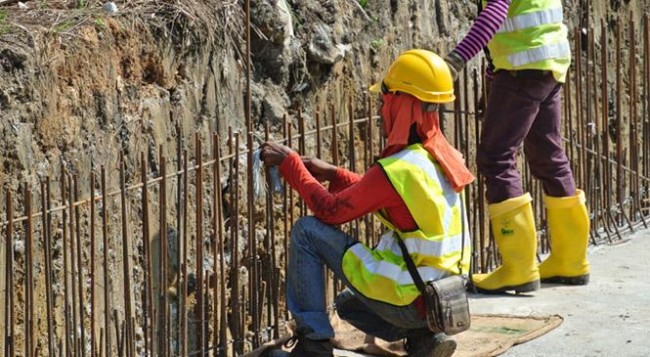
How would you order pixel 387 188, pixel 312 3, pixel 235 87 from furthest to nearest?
pixel 312 3 < pixel 235 87 < pixel 387 188

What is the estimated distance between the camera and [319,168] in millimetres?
6191

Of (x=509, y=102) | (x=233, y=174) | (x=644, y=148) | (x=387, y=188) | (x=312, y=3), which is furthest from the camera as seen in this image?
(x=644, y=148)

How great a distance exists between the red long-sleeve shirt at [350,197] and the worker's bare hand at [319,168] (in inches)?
6.7

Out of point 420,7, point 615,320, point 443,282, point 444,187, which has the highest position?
point 420,7

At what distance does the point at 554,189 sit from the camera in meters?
7.27

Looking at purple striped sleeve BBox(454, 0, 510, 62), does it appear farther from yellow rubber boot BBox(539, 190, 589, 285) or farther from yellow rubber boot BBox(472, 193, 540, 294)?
yellow rubber boot BBox(539, 190, 589, 285)

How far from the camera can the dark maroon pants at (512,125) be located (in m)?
6.95

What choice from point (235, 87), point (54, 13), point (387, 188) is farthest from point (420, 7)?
point (387, 188)

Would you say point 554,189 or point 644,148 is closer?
point 554,189

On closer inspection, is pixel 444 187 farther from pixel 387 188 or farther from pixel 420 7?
pixel 420 7

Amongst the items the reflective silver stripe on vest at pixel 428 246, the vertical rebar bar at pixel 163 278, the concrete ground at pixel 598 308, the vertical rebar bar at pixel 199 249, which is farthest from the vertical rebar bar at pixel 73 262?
the concrete ground at pixel 598 308

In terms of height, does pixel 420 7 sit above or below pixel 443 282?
above

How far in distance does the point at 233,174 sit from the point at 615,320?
76.1 inches

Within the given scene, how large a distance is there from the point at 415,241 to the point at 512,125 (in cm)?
132
